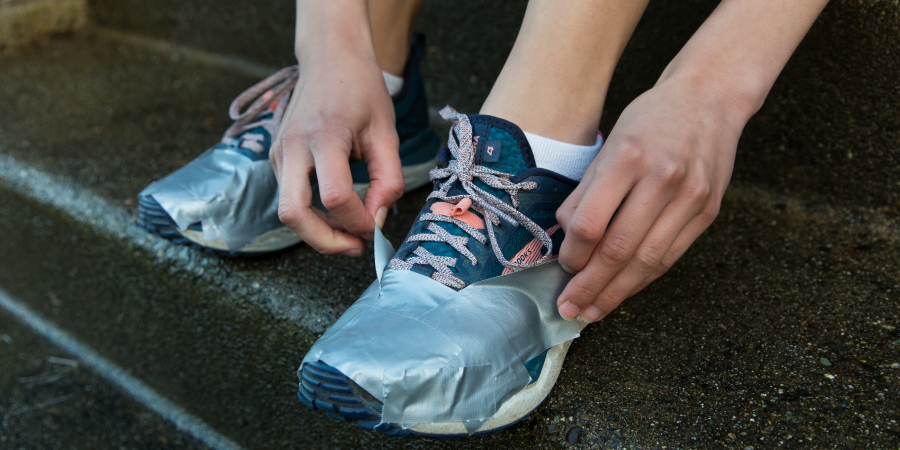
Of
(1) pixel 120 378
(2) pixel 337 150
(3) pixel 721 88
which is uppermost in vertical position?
(3) pixel 721 88

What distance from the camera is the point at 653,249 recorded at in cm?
47

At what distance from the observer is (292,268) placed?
77 centimetres

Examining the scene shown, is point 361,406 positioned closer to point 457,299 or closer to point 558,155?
point 457,299

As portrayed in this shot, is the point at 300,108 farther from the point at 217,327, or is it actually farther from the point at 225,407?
the point at 225,407

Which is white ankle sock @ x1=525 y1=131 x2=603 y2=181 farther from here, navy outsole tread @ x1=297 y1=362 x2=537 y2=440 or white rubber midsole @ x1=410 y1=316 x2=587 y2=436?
navy outsole tread @ x1=297 y1=362 x2=537 y2=440

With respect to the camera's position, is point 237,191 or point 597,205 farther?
point 237,191

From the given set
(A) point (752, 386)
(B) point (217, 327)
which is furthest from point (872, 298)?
(B) point (217, 327)

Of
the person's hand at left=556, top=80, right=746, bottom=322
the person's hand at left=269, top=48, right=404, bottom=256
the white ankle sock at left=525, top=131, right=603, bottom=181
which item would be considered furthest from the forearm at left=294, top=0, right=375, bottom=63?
the person's hand at left=556, top=80, right=746, bottom=322

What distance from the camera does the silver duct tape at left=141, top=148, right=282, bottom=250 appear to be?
0.73 meters

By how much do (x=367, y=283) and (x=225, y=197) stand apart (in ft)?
0.70

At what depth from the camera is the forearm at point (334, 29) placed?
0.65m

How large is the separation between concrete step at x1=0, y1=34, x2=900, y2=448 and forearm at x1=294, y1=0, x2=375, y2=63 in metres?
0.27

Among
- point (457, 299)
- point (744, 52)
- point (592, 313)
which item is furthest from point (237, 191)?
point (744, 52)

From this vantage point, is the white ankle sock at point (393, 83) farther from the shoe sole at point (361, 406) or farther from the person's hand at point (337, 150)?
the shoe sole at point (361, 406)
